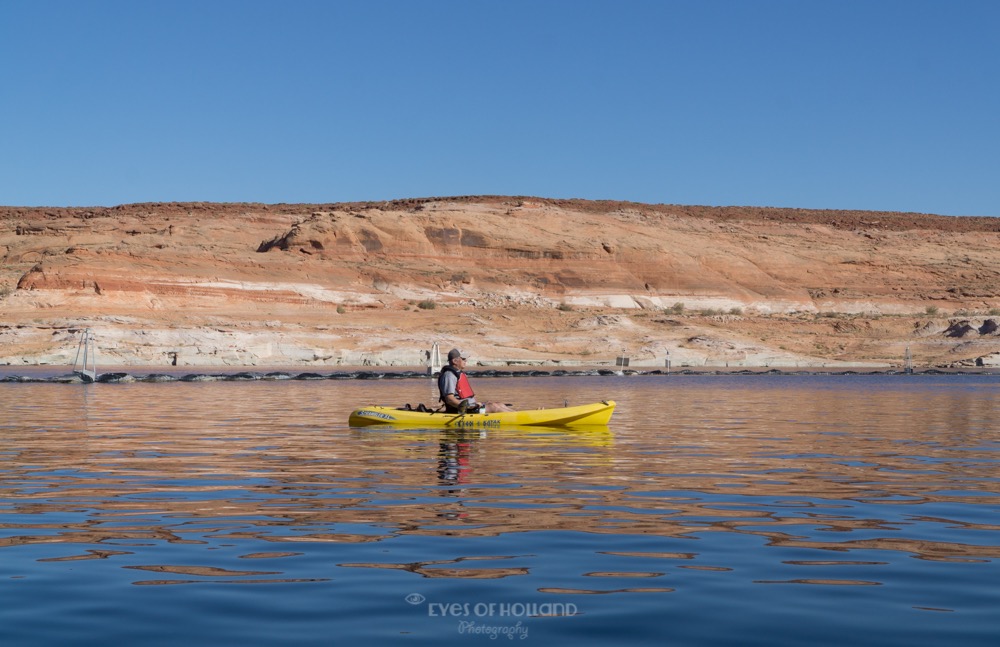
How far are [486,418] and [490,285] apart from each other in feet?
182

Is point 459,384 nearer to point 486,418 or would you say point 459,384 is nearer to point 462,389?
point 462,389

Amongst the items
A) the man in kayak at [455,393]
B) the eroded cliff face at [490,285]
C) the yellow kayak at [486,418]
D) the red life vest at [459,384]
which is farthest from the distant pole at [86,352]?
the man in kayak at [455,393]

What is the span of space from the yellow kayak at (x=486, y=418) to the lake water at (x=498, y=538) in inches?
33.3

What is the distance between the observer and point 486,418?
17.8 meters

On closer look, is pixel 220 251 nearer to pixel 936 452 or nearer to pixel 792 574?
pixel 936 452

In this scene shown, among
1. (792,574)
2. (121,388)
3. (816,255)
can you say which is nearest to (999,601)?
(792,574)

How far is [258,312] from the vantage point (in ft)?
201

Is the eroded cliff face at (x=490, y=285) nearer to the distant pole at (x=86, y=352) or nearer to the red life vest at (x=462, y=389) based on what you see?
the distant pole at (x=86, y=352)

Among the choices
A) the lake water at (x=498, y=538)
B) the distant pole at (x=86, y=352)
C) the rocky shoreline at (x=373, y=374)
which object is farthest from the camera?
the distant pole at (x=86, y=352)

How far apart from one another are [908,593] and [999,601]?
1.49 feet

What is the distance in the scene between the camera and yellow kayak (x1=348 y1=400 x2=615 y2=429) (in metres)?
17.8

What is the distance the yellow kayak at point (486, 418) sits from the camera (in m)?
17.8

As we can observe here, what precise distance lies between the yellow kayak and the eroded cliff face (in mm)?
34083

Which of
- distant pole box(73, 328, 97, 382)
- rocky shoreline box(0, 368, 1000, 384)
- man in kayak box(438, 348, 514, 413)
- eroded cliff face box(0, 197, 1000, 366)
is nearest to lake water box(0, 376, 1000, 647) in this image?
man in kayak box(438, 348, 514, 413)
